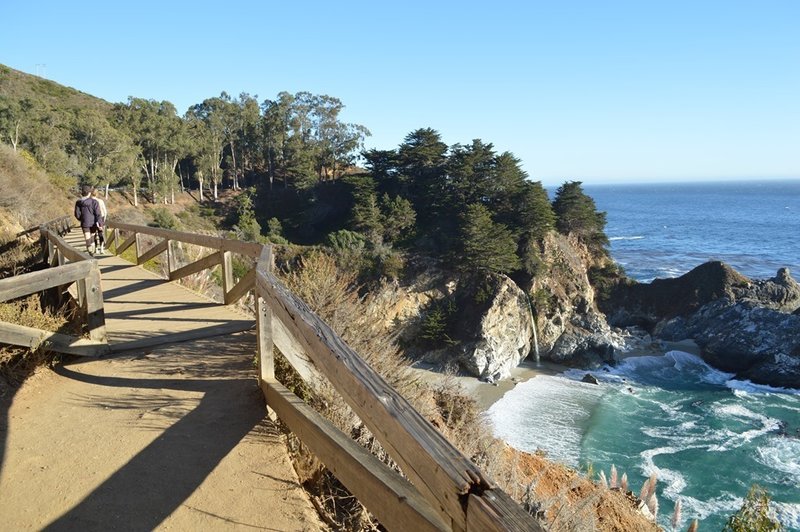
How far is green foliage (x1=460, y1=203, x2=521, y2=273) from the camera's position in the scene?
108 ft

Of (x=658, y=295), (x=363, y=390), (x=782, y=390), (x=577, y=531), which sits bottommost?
(x=782, y=390)

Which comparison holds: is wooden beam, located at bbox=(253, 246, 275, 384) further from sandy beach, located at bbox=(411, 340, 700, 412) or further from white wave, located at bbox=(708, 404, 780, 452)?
white wave, located at bbox=(708, 404, 780, 452)

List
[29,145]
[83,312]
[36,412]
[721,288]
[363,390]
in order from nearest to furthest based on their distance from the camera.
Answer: [363,390] < [36,412] < [83,312] < [721,288] < [29,145]

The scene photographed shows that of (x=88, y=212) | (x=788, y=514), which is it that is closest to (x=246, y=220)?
(x=88, y=212)

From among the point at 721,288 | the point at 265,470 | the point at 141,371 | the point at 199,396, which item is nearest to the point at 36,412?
the point at 141,371

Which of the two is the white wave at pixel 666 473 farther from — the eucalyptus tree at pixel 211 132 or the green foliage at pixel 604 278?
the eucalyptus tree at pixel 211 132

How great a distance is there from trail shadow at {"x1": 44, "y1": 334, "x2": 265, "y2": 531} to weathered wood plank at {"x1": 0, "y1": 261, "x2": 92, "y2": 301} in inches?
30.3

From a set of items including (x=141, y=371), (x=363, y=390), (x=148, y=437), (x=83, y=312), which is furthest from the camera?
(x=83, y=312)

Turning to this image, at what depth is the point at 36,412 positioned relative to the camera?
385cm

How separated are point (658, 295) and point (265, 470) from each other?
4200 centimetres

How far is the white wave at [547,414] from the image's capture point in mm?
20000

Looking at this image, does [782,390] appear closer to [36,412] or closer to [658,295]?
[658,295]

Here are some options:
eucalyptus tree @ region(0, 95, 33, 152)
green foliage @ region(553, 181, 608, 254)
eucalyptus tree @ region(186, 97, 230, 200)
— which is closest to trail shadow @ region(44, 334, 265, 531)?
green foliage @ region(553, 181, 608, 254)

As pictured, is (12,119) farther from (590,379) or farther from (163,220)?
(590,379)
